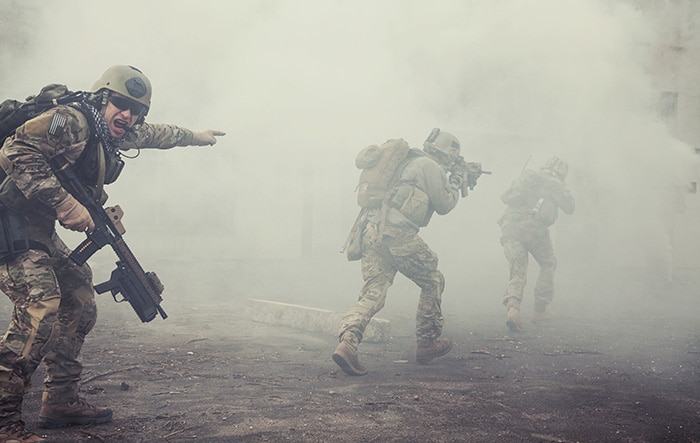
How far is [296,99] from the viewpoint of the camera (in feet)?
29.5

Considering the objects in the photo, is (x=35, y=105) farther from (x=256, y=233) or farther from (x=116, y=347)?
(x=256, y=233)

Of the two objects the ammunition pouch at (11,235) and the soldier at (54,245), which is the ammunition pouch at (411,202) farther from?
the ammunition pouch at (11,235)

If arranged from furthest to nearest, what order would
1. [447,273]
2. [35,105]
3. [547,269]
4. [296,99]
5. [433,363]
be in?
[447,273] < [296,99] < [547,269] < [433,363] < [35,105]

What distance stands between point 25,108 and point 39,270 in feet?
2.38

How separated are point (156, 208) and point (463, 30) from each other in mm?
6059

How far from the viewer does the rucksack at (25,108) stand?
2498mm

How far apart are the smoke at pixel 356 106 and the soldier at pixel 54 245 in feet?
18.9

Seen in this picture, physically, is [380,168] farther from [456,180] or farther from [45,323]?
[45,323]

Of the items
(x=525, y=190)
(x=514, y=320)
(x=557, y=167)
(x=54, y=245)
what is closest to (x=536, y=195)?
(x=525, y=190)

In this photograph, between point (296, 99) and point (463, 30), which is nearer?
point (296, 99)

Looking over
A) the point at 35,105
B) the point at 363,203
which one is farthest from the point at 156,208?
the point at 35,105

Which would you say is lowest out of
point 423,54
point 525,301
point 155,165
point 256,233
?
point 525,301

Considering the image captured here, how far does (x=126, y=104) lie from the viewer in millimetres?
2850

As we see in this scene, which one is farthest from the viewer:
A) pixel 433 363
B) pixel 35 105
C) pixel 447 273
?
pixel 447 273
